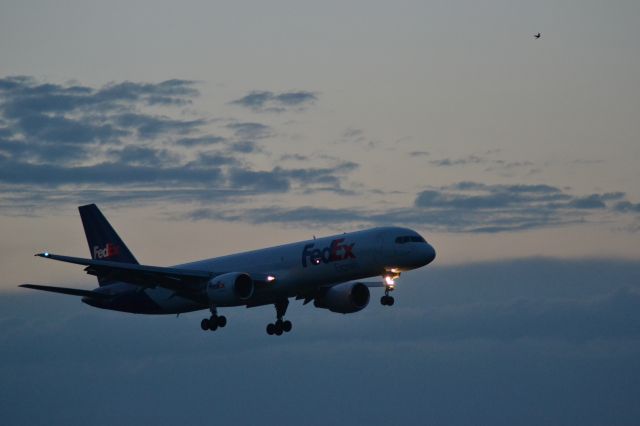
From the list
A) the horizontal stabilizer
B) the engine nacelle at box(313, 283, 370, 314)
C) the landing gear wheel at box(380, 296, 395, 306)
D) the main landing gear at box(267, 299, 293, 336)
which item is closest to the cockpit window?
the landing gear wheel at box(380, 296, 395, 306)

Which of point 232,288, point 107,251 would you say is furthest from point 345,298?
point 107,251

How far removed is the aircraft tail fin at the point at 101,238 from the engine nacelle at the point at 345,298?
669 inches

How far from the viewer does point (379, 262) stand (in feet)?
239

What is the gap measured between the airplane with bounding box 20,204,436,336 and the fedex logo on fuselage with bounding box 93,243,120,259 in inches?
111

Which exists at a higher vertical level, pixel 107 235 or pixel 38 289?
pixel 107 235

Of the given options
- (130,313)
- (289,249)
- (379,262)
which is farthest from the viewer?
(130,313)

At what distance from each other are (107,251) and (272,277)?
19.0 meters

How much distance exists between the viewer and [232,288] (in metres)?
76.8

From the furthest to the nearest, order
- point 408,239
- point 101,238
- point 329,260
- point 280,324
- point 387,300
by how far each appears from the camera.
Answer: point 101,238, point 280,324, point 329,260, point 408,239, point 387,300

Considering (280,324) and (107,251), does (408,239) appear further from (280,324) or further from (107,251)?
(107,251)

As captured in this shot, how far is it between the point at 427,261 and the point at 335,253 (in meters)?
5.61

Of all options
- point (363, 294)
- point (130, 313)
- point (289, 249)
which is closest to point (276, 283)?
point (289, 249)

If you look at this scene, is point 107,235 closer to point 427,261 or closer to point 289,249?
point 289,249

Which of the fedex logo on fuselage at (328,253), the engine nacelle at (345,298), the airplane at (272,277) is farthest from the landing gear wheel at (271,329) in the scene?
the fedex logo on fuselage at (328,253)
